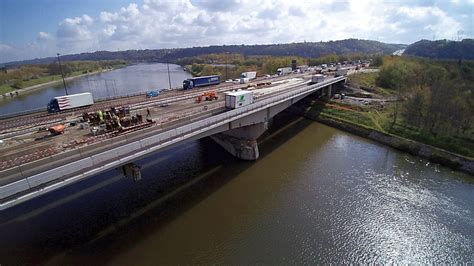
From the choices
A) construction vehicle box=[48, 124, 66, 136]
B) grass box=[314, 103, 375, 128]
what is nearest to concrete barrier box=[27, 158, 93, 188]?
construction vehicle box=[48, 124, 66, 136]

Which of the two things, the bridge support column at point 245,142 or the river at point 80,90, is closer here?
the bridge support column at point 245,142

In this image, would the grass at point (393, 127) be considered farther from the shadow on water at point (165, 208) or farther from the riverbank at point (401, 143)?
the shadow on water at point (165, 208)

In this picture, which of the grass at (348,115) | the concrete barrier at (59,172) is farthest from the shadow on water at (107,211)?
the grass at (348,115)

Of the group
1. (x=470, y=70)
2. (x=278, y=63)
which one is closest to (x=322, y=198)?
(x=470, y=70)

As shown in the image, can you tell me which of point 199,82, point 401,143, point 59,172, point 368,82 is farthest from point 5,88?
point 401,143

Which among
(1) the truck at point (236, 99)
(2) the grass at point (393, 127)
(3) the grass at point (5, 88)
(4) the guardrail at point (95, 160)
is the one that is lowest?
(2) the grass at point (393, 127)

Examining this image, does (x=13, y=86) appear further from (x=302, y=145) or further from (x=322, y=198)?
(x=322, y=198)
